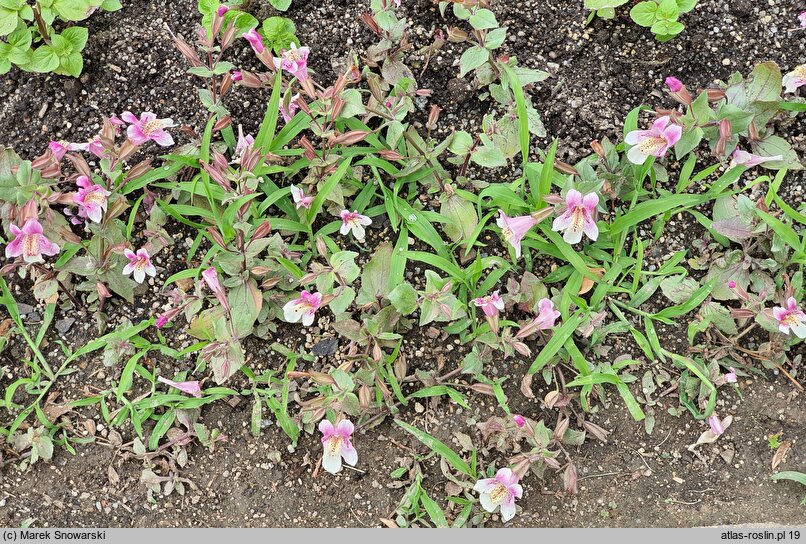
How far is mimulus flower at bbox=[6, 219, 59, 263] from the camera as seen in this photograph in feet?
7.07

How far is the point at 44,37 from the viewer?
101 inches

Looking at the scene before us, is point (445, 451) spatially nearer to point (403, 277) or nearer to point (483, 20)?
point (403, 277)

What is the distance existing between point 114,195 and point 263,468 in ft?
3.37

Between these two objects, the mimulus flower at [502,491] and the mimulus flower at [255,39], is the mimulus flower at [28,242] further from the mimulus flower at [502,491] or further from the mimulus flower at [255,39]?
the mimulus flower at [502,491]

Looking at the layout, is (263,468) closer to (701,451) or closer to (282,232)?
(282,232)

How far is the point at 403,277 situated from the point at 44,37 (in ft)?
5.04

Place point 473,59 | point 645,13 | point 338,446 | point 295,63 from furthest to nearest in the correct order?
point 645,13, point 473,59, point 295,63, point 338,446

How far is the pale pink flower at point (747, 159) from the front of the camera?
7.88 ft

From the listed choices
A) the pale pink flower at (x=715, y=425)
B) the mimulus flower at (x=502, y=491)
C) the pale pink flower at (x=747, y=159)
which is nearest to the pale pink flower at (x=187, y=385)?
the mimulus flower at (x=502, y=491)

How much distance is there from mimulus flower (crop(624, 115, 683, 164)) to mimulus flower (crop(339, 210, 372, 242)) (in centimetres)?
85

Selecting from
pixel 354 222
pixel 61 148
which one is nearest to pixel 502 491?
pixel 354 222


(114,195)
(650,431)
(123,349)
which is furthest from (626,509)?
(114,195)

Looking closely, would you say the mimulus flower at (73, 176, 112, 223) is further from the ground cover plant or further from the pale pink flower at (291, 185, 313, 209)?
the pale pink flower at (291, 185, 313, 209)

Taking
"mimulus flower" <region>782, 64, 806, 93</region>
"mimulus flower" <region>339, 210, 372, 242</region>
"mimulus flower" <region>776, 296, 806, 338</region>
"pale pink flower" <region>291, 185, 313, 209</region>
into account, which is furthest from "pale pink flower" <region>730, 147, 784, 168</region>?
"pale pink flower" <region>291, 185, 313, 209</region>
